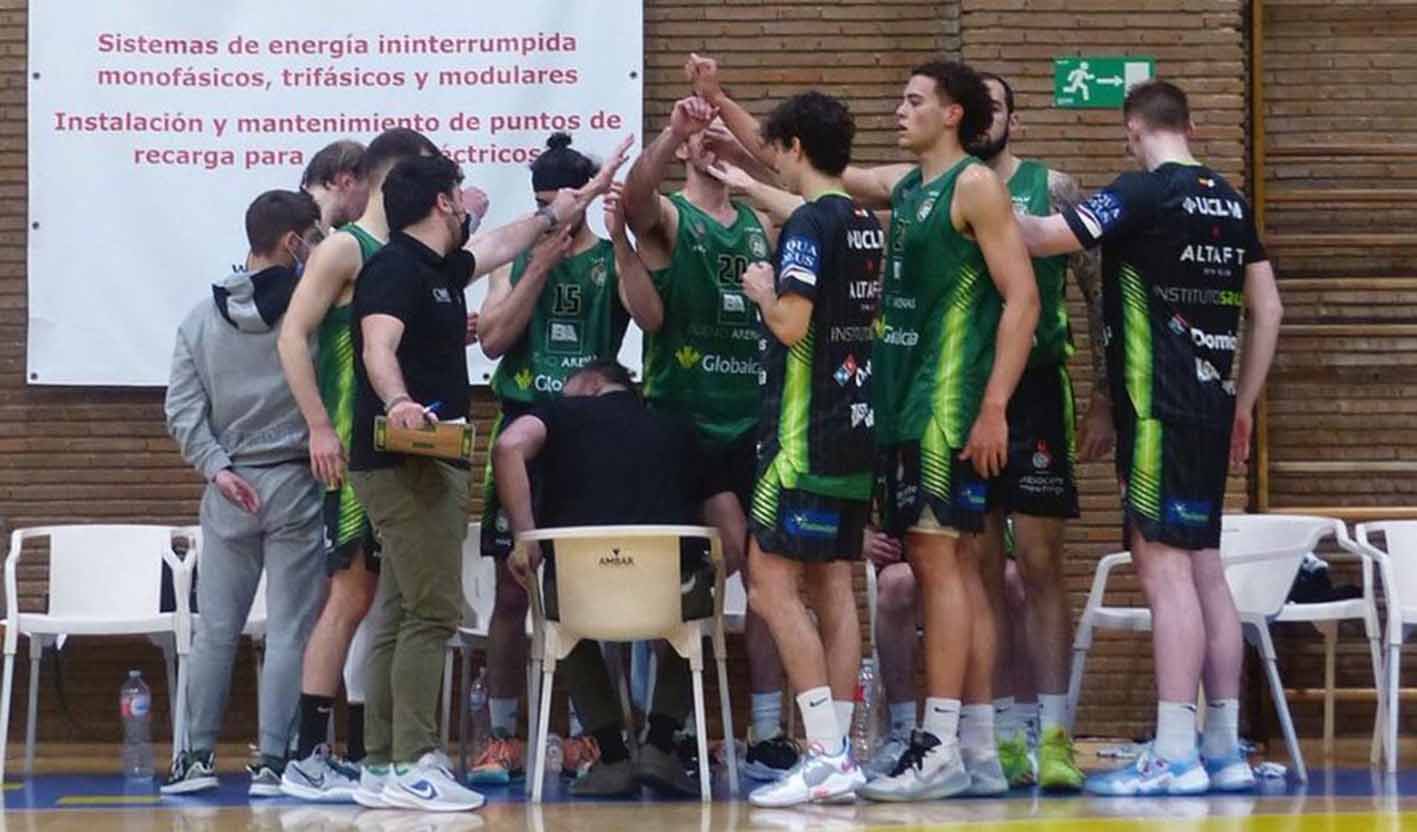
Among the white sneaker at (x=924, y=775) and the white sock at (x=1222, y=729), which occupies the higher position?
the white sock at (x=1222, y=729)

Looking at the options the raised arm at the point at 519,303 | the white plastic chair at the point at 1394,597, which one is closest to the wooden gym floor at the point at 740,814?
the white plastic chair at the point at 1394,597

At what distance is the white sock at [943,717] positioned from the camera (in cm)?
605

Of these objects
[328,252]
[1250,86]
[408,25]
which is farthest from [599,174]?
[1250,86]

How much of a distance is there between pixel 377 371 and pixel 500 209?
2221 millimetres

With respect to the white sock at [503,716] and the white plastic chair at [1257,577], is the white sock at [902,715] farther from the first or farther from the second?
the white sock at [503,716]

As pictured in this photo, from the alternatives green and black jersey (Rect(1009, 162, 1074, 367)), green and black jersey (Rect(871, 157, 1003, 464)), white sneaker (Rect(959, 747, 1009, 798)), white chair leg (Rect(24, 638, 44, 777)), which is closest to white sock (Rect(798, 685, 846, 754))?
white sneaker (Rect(959, 747, 1009, 798))

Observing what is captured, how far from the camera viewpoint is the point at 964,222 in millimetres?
6105

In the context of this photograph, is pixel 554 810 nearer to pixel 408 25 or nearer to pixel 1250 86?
pixel 408 25

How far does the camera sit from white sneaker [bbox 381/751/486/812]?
5996mm

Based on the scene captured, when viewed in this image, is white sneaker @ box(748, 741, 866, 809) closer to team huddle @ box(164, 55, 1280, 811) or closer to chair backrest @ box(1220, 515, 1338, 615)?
team huddle @ box(164, 55, 1280, 811)

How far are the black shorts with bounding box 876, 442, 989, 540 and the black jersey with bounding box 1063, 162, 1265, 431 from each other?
22.1 inches

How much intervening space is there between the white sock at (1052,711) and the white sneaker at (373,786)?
1952 millimetres

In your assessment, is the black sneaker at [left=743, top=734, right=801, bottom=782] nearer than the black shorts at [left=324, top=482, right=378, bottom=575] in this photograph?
No

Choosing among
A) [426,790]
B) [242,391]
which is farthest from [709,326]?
[426,790]
